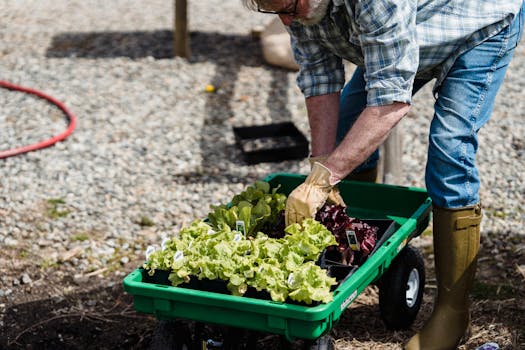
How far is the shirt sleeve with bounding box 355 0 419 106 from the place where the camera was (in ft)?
8.27

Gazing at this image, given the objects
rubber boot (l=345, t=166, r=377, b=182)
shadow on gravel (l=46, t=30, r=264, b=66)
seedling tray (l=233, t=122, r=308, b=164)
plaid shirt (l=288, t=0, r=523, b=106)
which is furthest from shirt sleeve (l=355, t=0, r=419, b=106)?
shadow on gravel (l=46, t=30, r=264, b=66)

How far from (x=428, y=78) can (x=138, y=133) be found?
9.33ft

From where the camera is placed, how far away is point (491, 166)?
4.92 meters

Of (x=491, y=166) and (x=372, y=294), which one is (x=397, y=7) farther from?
(x=491, y=166)

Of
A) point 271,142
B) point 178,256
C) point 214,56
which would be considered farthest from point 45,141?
point 178,256

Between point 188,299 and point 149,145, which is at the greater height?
point 188,299

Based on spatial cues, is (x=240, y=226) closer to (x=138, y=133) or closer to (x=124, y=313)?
(x=124, y=313)

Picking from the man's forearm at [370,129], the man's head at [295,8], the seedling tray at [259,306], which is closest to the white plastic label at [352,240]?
the seedling tray at [259,306]

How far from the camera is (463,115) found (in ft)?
9.12

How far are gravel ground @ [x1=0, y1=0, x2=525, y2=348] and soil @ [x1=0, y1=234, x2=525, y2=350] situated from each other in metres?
0.11

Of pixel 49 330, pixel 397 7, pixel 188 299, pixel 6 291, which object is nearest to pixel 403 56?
pixel 397 7

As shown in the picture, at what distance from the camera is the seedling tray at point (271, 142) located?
4977 mm

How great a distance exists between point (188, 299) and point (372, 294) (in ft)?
4.42

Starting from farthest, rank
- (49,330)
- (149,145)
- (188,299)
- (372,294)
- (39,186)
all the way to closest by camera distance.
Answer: (149,145)
(39,186)
(372,294)
(49,330)
(188,299)
